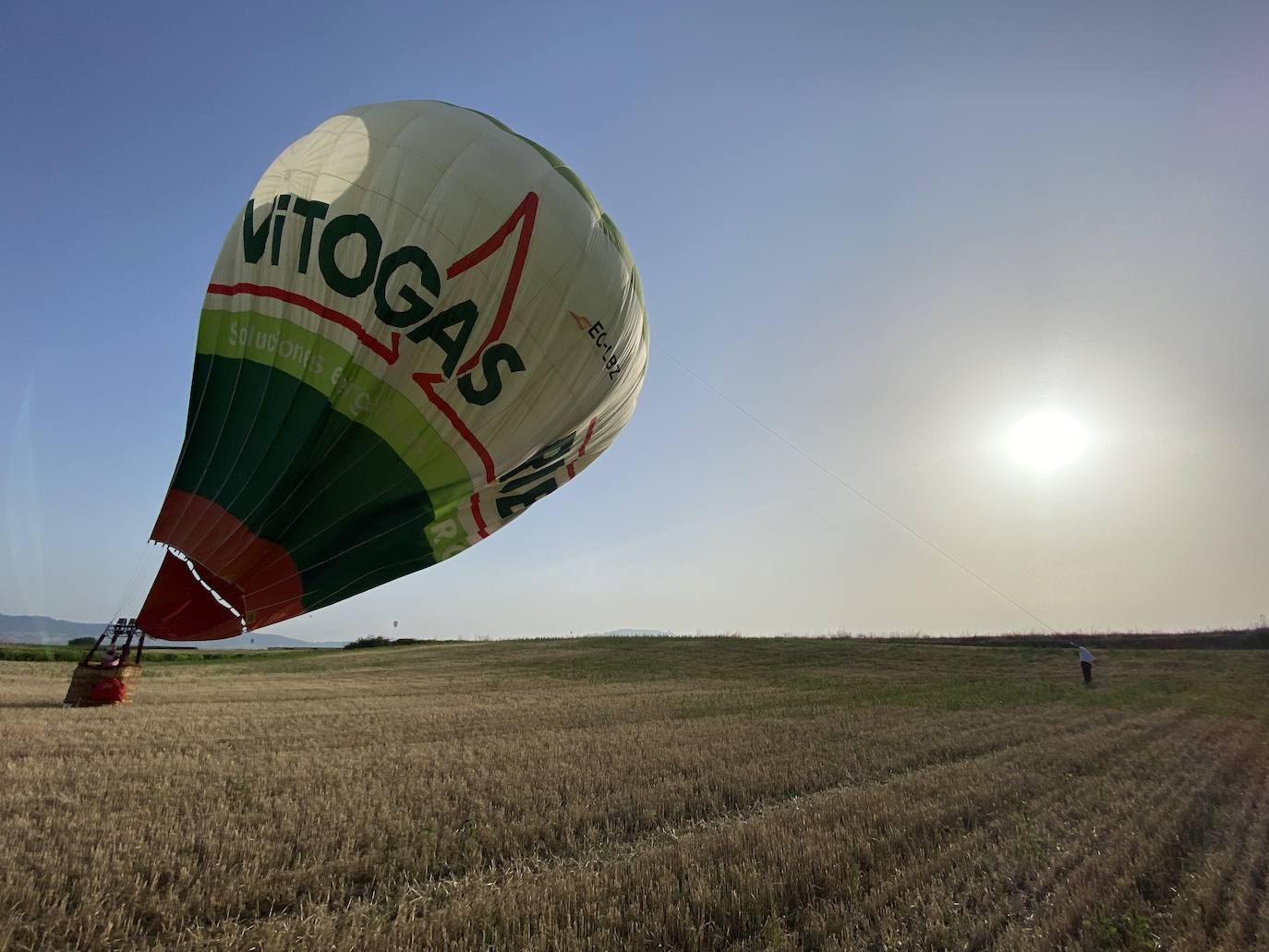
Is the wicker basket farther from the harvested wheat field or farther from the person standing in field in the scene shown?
the person standing in field

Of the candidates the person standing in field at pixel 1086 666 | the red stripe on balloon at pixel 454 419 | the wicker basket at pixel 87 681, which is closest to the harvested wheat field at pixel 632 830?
the wicker basket at pixel 87 681

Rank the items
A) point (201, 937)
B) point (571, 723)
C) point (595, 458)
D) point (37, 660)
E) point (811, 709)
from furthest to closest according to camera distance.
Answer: point (37, 660), point (811, 709), point (571, 723), point (595, 458), point (201, 937)

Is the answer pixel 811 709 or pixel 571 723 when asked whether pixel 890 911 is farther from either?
pixel 811 709

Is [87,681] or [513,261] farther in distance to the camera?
[87,681]

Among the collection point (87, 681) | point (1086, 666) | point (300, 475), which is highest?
point (300, 475)

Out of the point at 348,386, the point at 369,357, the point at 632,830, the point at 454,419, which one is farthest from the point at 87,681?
the point at 632,830

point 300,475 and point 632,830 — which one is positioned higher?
point 300,475

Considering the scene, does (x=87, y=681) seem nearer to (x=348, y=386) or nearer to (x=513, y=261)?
(x=348, y=386)

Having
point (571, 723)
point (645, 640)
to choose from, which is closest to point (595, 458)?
point (571, 723)
